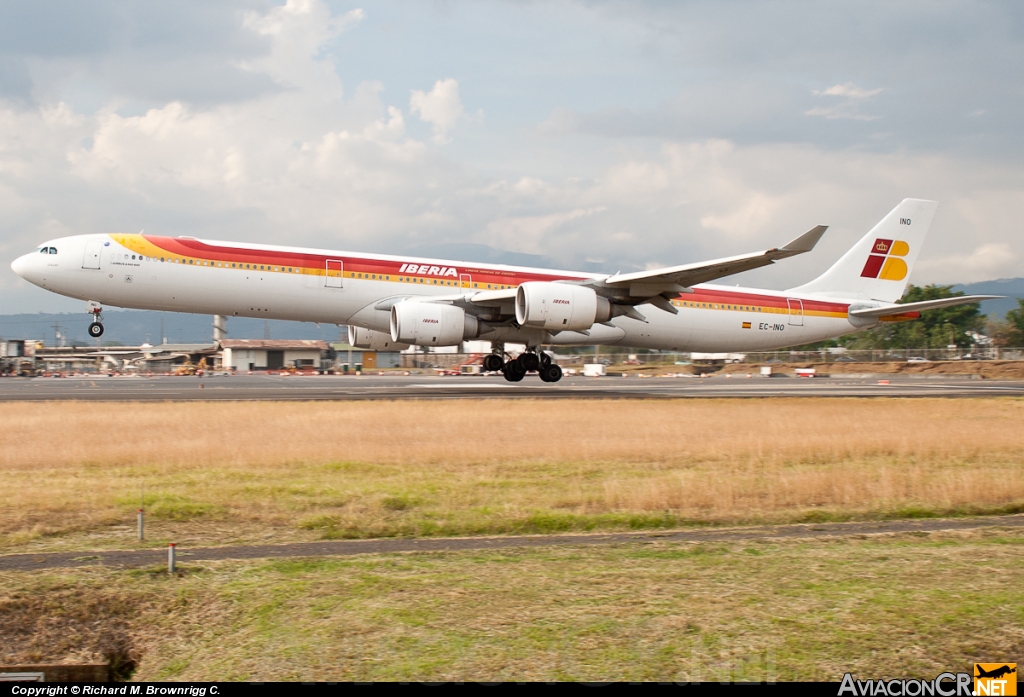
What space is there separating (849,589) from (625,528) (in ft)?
10.5

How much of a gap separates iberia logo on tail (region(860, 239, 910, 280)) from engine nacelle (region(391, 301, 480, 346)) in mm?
19621

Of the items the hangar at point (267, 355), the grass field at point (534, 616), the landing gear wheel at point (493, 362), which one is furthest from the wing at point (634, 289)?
the hangar at point (267, 355)

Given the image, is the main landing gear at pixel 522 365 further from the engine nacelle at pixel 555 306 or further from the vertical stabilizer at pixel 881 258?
the vertical stabilizer at pixel 881 258

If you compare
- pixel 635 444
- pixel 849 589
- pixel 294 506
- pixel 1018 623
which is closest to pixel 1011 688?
pixel 1018 623

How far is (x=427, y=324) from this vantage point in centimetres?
3019

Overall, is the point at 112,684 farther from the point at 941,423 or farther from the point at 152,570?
the point at 941,423

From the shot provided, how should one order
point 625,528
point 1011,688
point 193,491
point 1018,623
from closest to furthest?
point 1011,688 → point 1018,623 → point 625,528 → point 193,491

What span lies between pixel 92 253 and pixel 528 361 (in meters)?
16.8

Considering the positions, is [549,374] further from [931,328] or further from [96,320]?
[931,328]

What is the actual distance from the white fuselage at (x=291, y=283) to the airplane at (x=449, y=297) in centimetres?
4

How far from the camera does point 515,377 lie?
118 ft

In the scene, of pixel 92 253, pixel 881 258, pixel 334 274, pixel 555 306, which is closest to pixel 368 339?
pixel 334 274

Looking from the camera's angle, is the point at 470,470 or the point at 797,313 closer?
the point at 470,470

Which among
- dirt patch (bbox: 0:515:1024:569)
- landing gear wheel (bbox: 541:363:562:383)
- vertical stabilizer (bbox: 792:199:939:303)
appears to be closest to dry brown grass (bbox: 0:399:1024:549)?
dirt patch (bbox: 0:515:1024:569)
